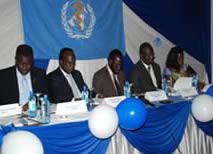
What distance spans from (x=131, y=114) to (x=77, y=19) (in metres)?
2.32

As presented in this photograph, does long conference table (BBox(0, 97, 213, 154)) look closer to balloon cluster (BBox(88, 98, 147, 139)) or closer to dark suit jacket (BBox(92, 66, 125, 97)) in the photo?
balloon cluster (BBox(88, 98, 147, 139))

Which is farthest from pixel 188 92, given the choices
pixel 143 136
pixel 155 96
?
pixel 143 136

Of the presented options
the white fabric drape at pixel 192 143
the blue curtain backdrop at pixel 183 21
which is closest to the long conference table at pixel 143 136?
the white fabric drape at pixel 192 143

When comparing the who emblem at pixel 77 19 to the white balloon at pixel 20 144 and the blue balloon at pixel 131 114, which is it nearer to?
the blue balloon at pixel 131 114

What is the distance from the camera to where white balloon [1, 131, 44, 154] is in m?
1.86

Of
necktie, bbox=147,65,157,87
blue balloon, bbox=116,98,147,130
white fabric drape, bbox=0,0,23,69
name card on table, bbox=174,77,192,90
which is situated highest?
white fabric drape, bbox=0,0,23,69

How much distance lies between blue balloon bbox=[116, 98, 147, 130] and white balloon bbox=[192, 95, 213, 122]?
59cm

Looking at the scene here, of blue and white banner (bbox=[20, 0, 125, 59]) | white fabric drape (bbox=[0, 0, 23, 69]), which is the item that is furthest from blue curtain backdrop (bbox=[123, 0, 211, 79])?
white fabric drape (bbox=[0, 0, 23, 69])

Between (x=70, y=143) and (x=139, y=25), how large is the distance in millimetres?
3061

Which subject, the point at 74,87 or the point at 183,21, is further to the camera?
the point at 183,21

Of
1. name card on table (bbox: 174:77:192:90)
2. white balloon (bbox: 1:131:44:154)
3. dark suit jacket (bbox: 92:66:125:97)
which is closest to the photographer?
white balloon (bbox: 1:131:44:154)

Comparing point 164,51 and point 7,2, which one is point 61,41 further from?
point 164,51

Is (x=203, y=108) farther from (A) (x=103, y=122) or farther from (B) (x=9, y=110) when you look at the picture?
(B) (x=9, y=110)

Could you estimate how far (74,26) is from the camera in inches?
174
